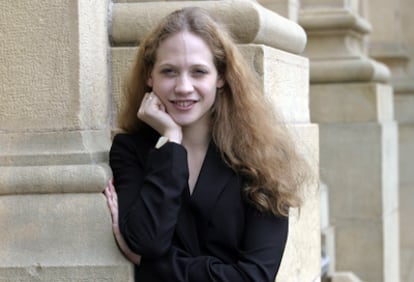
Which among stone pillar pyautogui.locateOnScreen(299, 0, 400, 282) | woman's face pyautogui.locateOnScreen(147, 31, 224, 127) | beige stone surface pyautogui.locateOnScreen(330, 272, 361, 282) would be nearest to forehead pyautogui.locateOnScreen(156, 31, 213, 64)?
woman's face pyautogui.locateOnScreen(147, 31, 224, 127)

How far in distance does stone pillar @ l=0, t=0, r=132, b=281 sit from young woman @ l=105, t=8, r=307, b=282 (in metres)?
0.11

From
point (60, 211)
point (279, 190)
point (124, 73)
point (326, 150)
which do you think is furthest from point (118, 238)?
point (326, 150)

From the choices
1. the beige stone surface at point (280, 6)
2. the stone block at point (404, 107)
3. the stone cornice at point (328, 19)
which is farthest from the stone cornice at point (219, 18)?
the stone block at point (404, 107)

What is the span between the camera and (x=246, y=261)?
2.95 metres

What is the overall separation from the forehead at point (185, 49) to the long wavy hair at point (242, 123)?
2 cm

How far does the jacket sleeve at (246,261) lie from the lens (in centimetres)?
293

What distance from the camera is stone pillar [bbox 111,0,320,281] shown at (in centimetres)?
357

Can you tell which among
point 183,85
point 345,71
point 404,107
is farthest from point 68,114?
point 404,107

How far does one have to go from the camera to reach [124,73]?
3641mm

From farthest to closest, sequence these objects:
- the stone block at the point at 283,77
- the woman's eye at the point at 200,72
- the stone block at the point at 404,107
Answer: the stone block at the point at 404,107 → the stone block at the point at 283,77 → the woman's eye at the point at 200,72

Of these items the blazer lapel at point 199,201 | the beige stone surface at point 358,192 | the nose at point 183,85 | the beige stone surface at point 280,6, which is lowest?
the beige stone surface at point 358,192

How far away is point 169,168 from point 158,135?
0.81ft

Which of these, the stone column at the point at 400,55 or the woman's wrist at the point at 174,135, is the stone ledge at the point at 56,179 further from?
the stone column at the point at 400,55

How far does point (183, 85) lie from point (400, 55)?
829cm
